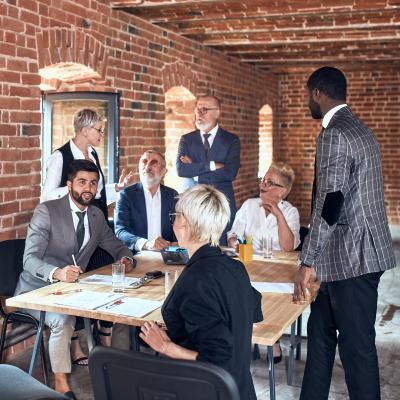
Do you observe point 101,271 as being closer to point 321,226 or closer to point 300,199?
point 321,226

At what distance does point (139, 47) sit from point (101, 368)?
4801 mm

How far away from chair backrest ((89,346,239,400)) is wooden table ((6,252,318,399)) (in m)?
0.82

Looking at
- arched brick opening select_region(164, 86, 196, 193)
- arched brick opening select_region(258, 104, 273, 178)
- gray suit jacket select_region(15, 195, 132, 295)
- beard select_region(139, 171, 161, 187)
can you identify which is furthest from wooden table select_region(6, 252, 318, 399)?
arched brick opening select_region(258, 104, 273, 178)

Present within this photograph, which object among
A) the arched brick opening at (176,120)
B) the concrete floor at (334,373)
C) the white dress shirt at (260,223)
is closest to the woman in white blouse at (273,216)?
the white dress shirt at (260,223)

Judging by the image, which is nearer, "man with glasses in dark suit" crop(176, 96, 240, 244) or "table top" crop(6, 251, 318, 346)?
"table top" crop(6, 251, 318, 346)

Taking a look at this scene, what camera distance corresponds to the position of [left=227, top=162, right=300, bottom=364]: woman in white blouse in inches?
163

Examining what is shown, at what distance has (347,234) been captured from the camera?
3.03 meters

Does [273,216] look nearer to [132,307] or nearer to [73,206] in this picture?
[73,206]

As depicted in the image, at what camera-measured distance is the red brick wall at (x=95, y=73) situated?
434 cm

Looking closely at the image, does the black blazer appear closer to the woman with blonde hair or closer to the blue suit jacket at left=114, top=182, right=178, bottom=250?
the woman with blonde hair

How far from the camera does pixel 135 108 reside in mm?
6160

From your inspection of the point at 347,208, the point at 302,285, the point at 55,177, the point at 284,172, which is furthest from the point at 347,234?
the point at 55,177

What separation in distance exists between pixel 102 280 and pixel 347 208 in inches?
52.0

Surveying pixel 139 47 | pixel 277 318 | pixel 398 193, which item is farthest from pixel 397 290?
pixel 398 193
